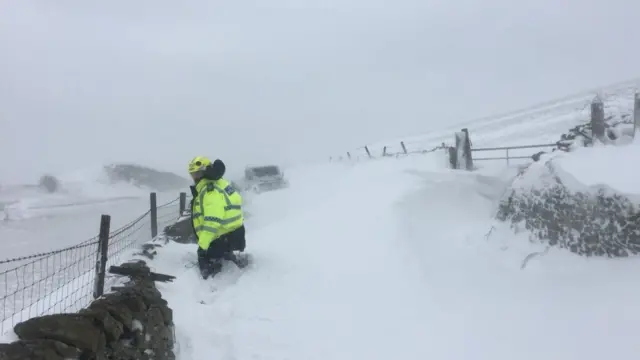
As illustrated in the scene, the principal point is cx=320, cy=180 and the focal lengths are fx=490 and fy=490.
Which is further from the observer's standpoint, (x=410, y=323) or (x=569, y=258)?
(x=569, y=258)

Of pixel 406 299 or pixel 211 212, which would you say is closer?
pixel 406 299

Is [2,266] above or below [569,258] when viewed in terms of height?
below

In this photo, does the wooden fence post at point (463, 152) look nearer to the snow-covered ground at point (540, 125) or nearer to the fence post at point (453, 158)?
the fence post at point (453, 158)

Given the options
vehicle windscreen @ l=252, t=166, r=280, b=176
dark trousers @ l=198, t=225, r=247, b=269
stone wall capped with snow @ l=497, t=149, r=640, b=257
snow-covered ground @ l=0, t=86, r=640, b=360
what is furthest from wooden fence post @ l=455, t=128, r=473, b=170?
vehicle windscreen @ l=252, t=166, r=280, b=176

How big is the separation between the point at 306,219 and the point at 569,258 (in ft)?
21.4

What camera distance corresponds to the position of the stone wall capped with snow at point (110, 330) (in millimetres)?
2975

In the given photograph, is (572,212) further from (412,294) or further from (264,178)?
(264,178)

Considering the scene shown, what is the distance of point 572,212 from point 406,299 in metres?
3.02

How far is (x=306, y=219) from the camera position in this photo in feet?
40.4

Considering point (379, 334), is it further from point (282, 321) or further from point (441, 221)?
point (441, 221)

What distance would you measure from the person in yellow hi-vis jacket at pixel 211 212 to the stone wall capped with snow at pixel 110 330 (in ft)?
4.37

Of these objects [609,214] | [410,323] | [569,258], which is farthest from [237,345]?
[609,214]

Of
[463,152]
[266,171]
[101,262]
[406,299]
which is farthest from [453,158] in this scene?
[101,262]

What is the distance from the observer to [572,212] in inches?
295
